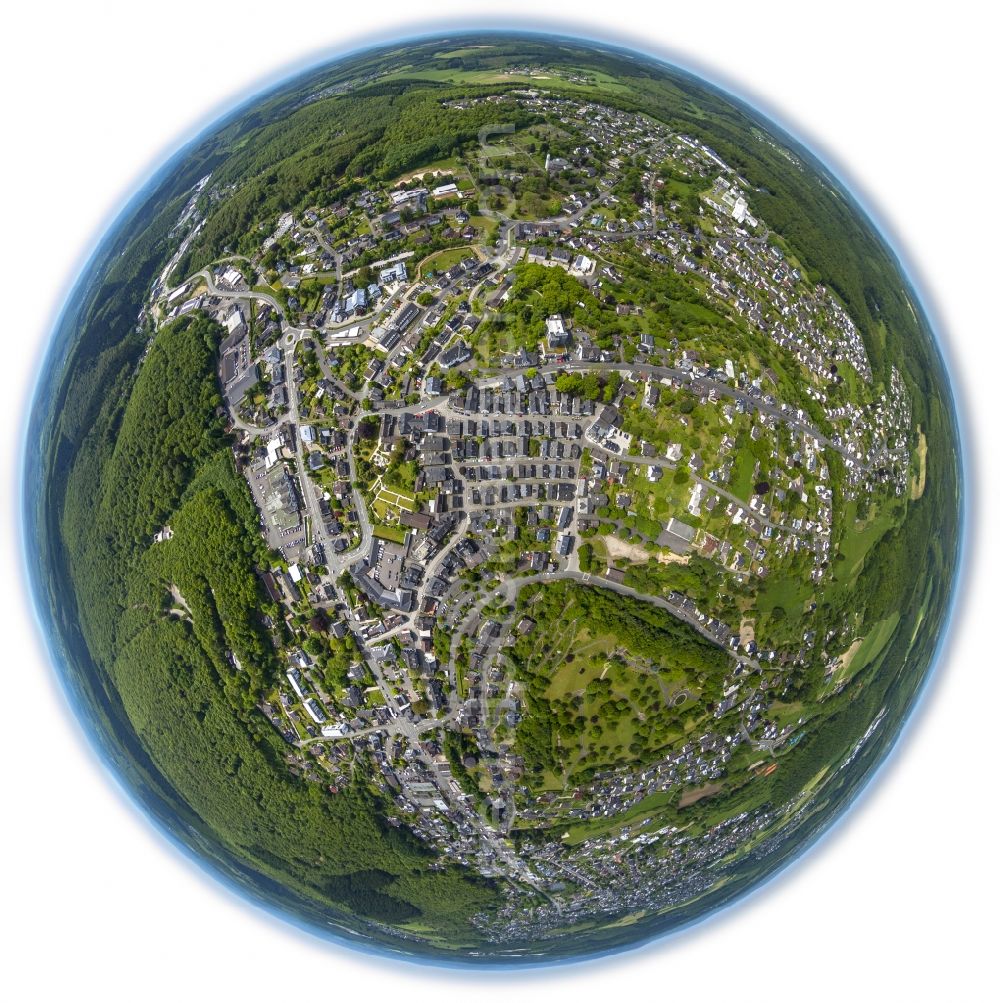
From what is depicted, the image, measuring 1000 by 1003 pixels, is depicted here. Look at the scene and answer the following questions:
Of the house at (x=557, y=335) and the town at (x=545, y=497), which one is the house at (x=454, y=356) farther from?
the house at (x=557, y=335)

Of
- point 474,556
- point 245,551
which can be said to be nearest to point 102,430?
point 245,551

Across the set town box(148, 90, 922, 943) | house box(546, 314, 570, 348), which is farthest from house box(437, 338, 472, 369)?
house box(546, 314, 570, 348)

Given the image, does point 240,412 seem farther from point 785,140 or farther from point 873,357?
point 785,140

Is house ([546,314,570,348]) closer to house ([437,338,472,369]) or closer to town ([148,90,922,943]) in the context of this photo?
town ([148,90,922,943])

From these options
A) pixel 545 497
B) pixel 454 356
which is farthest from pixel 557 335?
pixel 545 497

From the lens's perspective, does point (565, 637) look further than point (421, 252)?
No

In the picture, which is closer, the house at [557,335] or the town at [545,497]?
the town at [545,497]

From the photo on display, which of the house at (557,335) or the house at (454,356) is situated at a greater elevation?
the house at (557,335)

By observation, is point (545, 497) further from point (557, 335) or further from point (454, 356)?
point (454, 356)

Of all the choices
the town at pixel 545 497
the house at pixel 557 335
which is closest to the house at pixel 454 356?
the town at pixel 545 497

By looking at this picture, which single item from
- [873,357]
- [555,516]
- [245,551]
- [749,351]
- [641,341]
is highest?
[873,357]

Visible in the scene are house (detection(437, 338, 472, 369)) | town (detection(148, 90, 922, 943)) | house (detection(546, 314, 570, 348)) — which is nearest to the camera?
town (detection(148, 90, 922, 943))
